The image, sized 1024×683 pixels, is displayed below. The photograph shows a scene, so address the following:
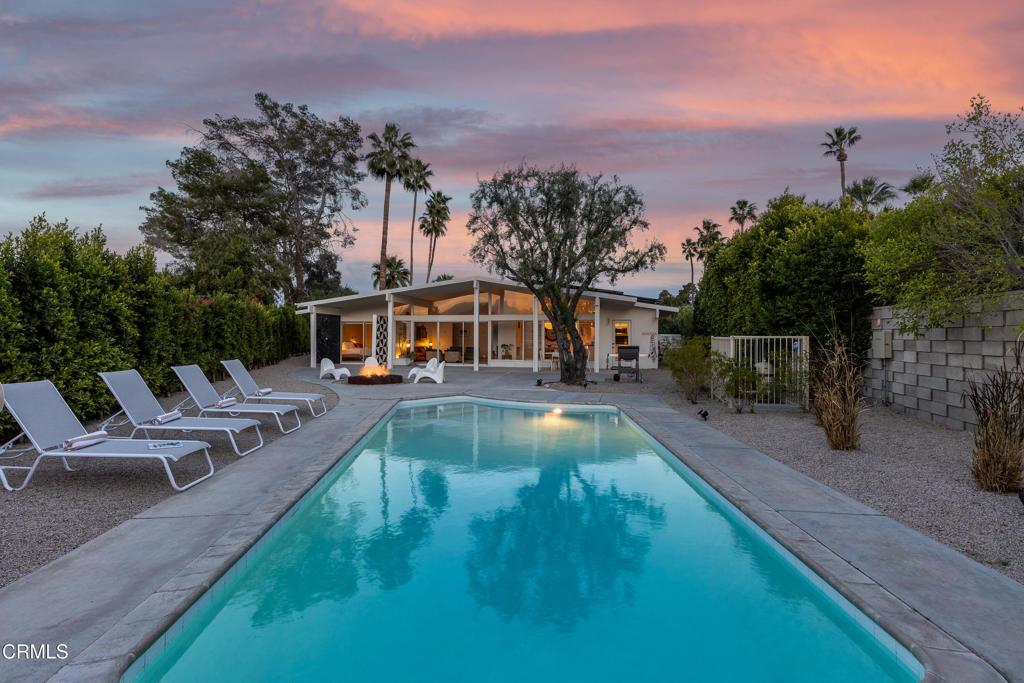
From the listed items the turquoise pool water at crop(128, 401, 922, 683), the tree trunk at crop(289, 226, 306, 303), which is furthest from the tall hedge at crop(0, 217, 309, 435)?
the tree trunk at crop(289, 226, 306, 303)

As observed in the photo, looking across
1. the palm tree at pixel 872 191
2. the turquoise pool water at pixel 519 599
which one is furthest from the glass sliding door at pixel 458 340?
the palm tree at pixel 872 191

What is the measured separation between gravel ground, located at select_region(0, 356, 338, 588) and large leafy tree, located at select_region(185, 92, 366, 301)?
1145 inches

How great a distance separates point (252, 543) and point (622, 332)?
21.3 meters

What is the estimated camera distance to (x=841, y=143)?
113ft

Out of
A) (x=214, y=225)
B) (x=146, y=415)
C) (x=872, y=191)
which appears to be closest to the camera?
(x=146, y=415)

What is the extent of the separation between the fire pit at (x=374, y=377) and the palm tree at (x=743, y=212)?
106 ft

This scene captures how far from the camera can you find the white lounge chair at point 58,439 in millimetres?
5203

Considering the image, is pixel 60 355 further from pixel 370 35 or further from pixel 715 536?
pixel 370 35

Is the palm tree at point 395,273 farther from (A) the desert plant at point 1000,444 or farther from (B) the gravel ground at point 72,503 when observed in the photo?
(A) the desert plant at point 1000,444

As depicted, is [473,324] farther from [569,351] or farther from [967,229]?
[967,229]

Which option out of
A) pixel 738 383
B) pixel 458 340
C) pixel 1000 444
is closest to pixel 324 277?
pixel 458 340

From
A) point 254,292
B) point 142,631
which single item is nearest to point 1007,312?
point 142,631

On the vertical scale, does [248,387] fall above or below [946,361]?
below

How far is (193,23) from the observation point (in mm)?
12844
